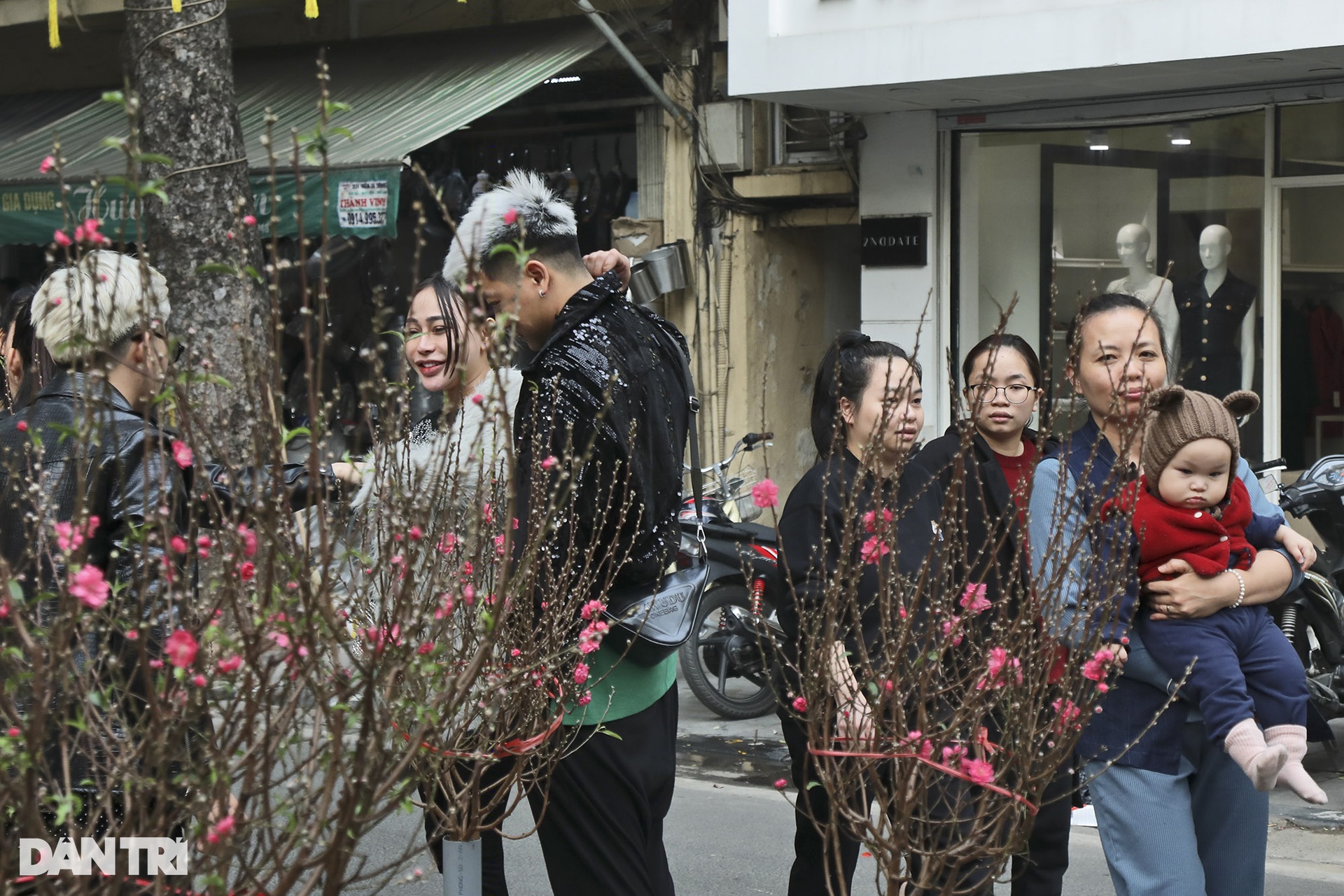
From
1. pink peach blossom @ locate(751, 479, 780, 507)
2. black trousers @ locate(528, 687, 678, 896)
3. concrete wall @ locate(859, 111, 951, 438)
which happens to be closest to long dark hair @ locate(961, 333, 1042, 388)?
pink peach blossom @ locate(751, 479, 780, 507)

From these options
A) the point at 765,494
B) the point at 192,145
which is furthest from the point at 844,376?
the point at 192,145

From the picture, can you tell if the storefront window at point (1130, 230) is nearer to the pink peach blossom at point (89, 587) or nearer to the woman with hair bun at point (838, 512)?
the woman with hair bun at point (838, 512)

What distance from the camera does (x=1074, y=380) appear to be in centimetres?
278

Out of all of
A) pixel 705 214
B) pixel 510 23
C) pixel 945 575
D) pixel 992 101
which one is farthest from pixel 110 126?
pixel 945 575

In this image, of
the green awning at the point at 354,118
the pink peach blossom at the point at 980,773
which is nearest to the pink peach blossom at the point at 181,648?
the pink peach blossom at the point at 980,773

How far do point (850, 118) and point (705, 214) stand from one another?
1.18m

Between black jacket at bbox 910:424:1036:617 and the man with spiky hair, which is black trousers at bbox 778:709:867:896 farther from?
black jacket at bbox 910:424:1036:617

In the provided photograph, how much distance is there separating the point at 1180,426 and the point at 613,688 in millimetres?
1316

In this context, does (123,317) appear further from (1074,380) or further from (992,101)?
(992,101)

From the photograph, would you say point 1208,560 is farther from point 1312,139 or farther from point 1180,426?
point 1312,139

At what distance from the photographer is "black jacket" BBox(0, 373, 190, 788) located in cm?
194

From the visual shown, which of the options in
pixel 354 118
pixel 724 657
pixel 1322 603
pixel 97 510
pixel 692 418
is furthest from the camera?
pixel 354 118

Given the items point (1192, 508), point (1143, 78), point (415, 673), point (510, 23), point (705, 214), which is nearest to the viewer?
point (415, 673)

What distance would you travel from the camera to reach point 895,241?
31.2 feet
